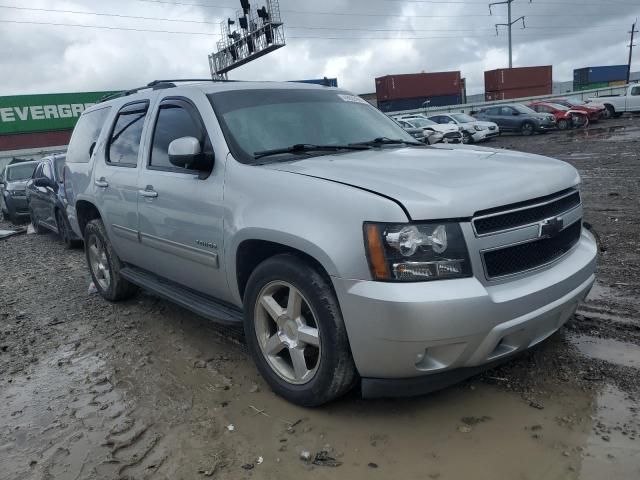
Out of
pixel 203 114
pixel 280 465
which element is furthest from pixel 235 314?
pixel 203 114

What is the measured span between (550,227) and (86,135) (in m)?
4.62

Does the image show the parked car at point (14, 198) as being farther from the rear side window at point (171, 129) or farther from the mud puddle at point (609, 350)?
the mud puddle at point (609, 350)

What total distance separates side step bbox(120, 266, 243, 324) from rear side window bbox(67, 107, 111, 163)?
56.1 inches

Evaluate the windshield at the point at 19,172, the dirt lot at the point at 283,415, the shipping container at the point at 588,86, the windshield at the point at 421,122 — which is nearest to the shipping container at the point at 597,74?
the shipping container at the point at 588,86

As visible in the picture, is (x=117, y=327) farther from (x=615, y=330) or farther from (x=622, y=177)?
(x=622, y=177)

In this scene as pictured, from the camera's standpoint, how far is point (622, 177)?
32.1ft

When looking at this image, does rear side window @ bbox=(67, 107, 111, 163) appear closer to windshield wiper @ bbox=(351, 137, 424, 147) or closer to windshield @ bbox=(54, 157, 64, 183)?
windshield wiper @ bbox=(351, 137, 424, 147)

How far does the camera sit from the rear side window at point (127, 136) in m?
4.29

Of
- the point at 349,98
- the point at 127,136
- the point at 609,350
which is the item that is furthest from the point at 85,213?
the point at 609,350

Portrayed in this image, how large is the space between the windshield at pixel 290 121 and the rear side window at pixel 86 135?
2.01 metres

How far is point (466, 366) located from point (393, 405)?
2.03 ft

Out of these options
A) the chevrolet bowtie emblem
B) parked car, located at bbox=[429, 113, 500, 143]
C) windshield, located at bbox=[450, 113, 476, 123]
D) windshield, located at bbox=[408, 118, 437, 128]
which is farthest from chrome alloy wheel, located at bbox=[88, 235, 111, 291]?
windshield, located at bbox=[450, 113, 476, 123]

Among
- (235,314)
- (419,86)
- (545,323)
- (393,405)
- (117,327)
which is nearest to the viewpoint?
(545,323)

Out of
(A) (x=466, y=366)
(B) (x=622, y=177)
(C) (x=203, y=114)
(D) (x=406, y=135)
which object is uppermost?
(C) (x=203, y=114)
